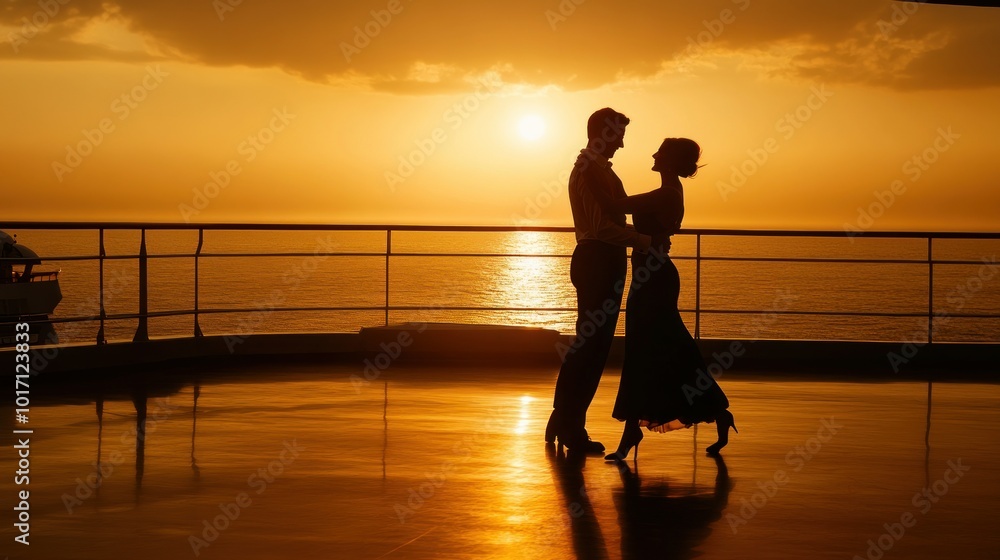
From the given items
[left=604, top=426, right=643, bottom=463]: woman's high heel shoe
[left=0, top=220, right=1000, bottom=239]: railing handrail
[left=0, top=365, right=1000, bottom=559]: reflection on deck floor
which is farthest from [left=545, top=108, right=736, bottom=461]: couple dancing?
[left=0, top=220, right=1000, bottom=239]: railing handrail

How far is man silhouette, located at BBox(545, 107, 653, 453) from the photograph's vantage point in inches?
189

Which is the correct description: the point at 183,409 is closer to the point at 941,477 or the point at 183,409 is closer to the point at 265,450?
the point at 265,450

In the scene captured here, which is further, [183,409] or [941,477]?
[183,409]

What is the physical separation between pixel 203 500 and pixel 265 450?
37.2 inches

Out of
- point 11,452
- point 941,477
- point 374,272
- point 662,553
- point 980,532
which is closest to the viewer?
point 662,553

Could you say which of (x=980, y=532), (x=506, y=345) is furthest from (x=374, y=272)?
(x=980, y=532)

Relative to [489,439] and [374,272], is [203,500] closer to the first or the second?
[489,439]

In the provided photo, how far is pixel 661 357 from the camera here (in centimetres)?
478

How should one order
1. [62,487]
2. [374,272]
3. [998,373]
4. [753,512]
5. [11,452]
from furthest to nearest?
[374,272], [998,373], [11,452], [62,487], [753,512]

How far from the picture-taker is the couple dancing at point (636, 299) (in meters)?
4.76

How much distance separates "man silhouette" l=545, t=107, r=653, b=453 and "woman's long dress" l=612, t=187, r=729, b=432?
97mm

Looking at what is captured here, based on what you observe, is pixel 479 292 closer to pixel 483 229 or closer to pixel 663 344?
pixel 483 229

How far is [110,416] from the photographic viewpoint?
562cm

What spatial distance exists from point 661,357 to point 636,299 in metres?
0.26
